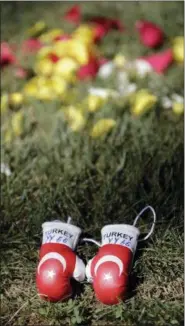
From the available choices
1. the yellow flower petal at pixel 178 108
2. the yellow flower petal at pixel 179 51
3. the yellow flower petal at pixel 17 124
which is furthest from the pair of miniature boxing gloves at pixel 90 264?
the yellow flower petal at pixel 179 51

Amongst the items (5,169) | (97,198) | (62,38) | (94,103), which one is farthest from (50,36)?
(97,198)

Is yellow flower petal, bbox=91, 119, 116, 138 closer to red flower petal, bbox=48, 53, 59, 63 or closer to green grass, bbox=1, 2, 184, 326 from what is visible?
green grass, bbox=1, 2, 184, 326

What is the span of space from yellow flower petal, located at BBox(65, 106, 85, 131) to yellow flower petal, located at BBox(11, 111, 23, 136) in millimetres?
235

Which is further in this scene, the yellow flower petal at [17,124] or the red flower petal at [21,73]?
the red flower petal at [21,73]

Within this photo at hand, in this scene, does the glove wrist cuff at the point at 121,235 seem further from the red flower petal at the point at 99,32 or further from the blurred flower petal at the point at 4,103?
the red flower petal at the point at 99,32

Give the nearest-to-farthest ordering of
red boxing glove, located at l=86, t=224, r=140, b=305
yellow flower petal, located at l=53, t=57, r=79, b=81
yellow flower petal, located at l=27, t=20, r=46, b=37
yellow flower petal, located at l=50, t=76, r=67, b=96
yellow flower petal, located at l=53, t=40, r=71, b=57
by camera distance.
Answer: red boxing glove, located at l=86, t=224, r=140, b=305, yellow flower petal, located at l=50, t=76, r=67, b=96, yellow flower petal, located at l=53, t=57, r=79, b=81, yellow flower petal, located at l=53, t=40, r=71, b=57, yellow flower petal, located at l=27, t=20, r=46, b=37

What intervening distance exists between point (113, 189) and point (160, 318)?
72 centimetres

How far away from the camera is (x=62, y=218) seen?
2500 mm

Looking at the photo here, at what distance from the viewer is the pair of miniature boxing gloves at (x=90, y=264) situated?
81.9 inches

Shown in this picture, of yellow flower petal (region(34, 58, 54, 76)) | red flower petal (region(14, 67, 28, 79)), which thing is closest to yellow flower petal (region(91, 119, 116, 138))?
yellow flower petal (region(34, 58, 54, 76))

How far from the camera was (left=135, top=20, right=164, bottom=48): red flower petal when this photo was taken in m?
3.83

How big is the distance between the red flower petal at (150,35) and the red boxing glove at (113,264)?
6.11 ft

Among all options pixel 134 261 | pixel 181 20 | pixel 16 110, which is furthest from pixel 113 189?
pixel 181 20

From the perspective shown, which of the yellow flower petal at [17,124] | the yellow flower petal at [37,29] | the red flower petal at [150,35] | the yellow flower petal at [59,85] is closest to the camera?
the yellow flower petal at [17,124]
